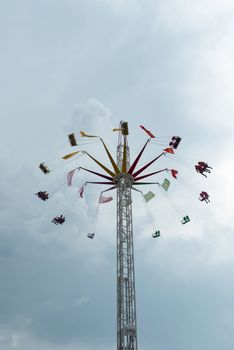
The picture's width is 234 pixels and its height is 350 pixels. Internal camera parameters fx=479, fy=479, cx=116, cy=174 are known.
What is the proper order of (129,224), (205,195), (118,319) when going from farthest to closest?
(205,195) < (129,224) < (118,319)

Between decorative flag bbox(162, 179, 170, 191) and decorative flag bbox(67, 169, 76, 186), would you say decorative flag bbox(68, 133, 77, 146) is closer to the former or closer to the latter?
decorative flag bbox(67, 169, 76, 186)

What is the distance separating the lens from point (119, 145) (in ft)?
170

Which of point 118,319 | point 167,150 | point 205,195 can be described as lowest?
point 118,319

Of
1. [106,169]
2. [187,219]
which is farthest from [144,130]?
[187,219]

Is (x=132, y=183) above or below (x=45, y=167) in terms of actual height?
Answer: below

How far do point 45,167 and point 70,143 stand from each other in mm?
3795

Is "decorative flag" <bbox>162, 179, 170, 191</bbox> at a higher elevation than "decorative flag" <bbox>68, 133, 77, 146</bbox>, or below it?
below

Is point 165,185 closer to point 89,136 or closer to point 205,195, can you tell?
point 205,195

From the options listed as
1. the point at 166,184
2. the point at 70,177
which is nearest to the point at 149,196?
the point at 166,184

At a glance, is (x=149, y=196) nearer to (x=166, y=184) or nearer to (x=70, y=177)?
(x=166, y=184)

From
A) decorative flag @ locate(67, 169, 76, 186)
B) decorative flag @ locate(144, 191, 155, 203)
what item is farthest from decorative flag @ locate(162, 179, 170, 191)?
decorative flag @ locate(67, 169, 76, 186)

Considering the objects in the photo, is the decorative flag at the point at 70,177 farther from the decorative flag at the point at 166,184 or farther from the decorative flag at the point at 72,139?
the decorative flag at the point at 166,184

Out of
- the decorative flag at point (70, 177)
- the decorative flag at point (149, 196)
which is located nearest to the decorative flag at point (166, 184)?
the decorative flag at point (149, 196)

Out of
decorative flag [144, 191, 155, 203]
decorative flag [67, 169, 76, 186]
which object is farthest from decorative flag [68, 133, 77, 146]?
decorative flag [144, 191, 155, 203]
